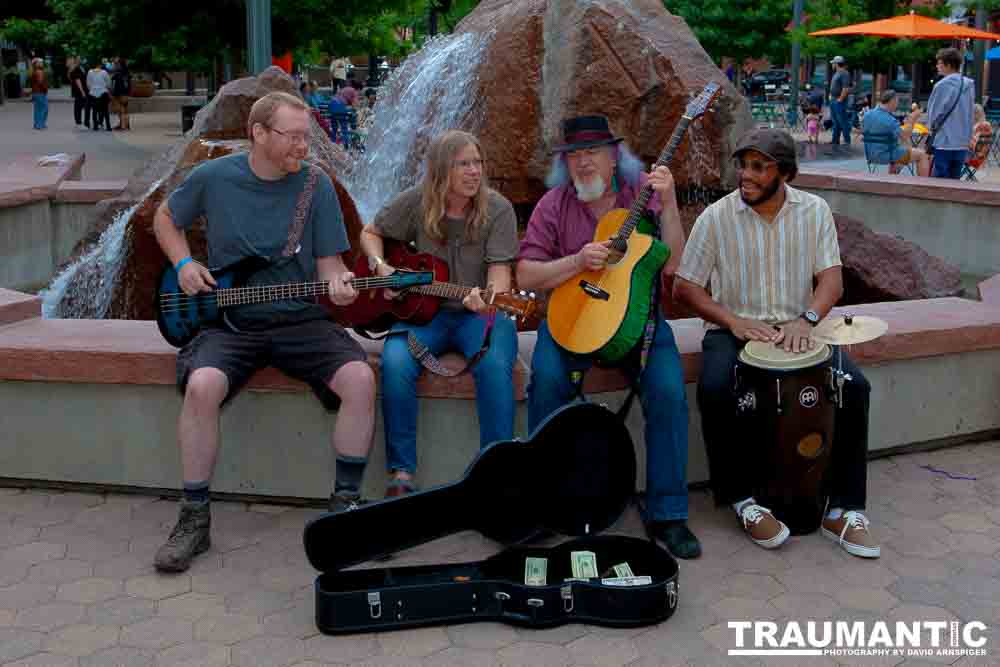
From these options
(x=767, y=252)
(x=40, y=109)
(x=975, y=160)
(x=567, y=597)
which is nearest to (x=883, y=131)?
(x=975, y=160)

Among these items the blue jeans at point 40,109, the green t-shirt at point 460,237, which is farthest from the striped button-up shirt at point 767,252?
the blue jeans at point 40,109

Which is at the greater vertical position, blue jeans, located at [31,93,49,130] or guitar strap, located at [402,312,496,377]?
blue jeans, located at [31,93,49,130]

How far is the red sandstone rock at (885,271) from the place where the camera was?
7.20 meters

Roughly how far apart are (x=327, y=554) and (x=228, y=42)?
619 inches

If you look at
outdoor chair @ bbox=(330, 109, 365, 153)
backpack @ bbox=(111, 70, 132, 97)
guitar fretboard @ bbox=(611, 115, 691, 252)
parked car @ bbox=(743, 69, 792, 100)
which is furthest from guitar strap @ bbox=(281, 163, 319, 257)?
parked car @ bbox=(743, 69, 792, 100)

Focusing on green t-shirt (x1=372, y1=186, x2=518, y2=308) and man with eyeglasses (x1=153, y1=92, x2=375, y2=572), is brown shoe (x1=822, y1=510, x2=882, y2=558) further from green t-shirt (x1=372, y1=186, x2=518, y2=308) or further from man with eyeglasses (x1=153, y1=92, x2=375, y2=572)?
man with eyeglasses (x1=153, y1=92, x2=375, y2=572)

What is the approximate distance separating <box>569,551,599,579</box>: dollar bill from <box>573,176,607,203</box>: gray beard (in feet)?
4.42

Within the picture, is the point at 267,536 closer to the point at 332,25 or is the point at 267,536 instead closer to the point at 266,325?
the point at 266,325

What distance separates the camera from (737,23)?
28656 mm

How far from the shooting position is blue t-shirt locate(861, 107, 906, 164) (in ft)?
43.1

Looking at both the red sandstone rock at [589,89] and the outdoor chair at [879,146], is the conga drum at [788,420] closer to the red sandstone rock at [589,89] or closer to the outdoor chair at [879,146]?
the red sandstone rock at [589,89]

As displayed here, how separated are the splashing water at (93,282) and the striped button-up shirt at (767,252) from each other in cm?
344

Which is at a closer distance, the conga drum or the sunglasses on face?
the conga drum

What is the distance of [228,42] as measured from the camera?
18.3 m
